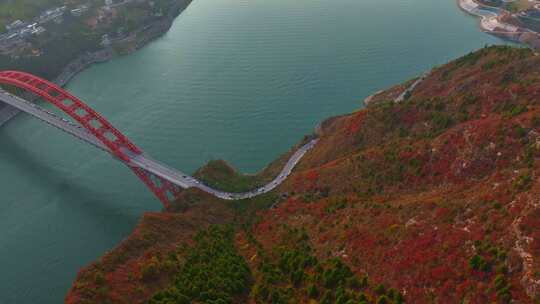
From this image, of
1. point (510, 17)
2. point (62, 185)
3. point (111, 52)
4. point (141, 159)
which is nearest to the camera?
point (141, 159)

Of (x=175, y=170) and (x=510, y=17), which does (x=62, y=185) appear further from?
(x=510, y=17)

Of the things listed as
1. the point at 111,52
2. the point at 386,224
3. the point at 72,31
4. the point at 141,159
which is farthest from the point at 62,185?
the point at 72,31

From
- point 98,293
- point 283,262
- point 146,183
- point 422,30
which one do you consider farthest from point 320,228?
point 422,30

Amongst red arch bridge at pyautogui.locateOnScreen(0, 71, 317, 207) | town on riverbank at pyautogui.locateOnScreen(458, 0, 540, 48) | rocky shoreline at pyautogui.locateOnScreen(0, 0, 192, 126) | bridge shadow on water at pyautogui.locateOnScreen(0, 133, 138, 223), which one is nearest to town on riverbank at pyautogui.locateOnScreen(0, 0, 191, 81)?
rocky shoreline at pyautogui.locateOnScreen(0, 0, 192, 126)

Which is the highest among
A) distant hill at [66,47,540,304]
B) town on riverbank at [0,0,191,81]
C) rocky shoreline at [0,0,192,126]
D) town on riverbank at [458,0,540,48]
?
town on riverbank at [0,0,191,81]

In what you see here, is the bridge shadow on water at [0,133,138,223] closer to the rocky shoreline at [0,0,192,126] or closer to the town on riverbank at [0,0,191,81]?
the rocky shoreline at [0,0,192,126]

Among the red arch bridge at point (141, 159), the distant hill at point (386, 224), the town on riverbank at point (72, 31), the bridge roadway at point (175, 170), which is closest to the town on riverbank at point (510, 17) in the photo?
the distant hill at point (386, 224)
